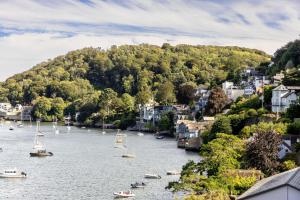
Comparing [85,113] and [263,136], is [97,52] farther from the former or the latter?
[263,136]

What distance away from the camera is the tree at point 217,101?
52.9 m

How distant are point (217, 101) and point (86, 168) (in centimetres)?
2307

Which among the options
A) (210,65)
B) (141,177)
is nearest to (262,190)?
(141,177)

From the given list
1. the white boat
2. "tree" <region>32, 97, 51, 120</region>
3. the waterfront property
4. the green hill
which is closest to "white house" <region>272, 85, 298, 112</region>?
the waterfront property

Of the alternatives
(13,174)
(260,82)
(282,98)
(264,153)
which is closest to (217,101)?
(260,82)

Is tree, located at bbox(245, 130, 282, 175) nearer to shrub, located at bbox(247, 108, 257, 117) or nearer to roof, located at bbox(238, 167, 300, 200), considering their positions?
roof, located at bbox(238, 167, 300, 200)

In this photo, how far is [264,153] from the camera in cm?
2088

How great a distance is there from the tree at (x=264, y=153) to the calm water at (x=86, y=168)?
3491mm

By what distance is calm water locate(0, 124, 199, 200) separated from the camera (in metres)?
24.8

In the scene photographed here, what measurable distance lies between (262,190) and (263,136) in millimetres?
7931

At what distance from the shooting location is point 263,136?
21.2 m

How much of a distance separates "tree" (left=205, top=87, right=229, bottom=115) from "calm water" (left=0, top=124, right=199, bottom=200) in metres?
7.45

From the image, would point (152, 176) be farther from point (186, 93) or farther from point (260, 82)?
point (186, 93)

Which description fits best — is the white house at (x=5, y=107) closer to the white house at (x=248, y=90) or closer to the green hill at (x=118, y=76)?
the green hill at (x=118, y=76)
